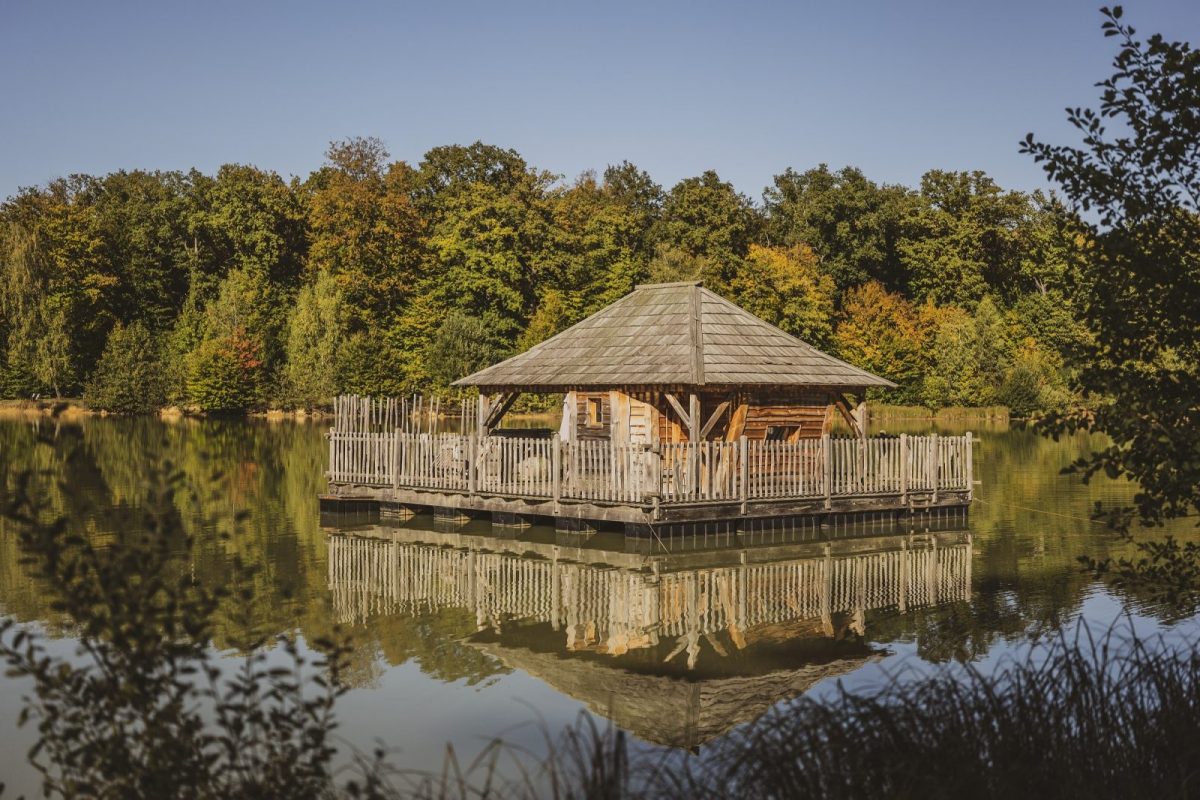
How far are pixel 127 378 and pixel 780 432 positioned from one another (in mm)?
53989

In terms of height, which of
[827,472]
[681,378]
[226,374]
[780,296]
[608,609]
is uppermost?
[780,296]

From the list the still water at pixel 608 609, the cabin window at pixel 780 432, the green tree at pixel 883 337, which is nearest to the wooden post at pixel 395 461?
the still water at pixel 608 609

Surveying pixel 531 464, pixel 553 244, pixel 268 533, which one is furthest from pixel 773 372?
pixel 553 244

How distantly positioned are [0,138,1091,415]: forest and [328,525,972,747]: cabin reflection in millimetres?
45026

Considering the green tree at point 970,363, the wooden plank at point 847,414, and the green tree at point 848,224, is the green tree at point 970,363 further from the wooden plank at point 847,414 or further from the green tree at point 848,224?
the wooden plank at point 847,414

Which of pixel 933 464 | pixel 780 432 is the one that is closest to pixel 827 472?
pixel 933 464

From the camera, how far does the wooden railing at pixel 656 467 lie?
77.5ft

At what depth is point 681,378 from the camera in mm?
25266

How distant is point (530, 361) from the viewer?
2909 centimetres

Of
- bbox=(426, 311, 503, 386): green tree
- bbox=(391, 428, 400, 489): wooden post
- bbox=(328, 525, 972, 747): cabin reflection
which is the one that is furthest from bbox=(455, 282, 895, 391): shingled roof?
bbox=(426, 311, 503, 386): green tree

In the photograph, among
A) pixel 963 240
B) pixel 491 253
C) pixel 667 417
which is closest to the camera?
pixel 667 417

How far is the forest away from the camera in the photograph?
237 feet

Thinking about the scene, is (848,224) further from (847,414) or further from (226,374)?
(847,414)

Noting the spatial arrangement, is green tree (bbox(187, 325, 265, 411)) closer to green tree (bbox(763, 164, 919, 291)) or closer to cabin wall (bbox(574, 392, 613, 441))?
green tree (bbox(763, 164, 919, 291))
